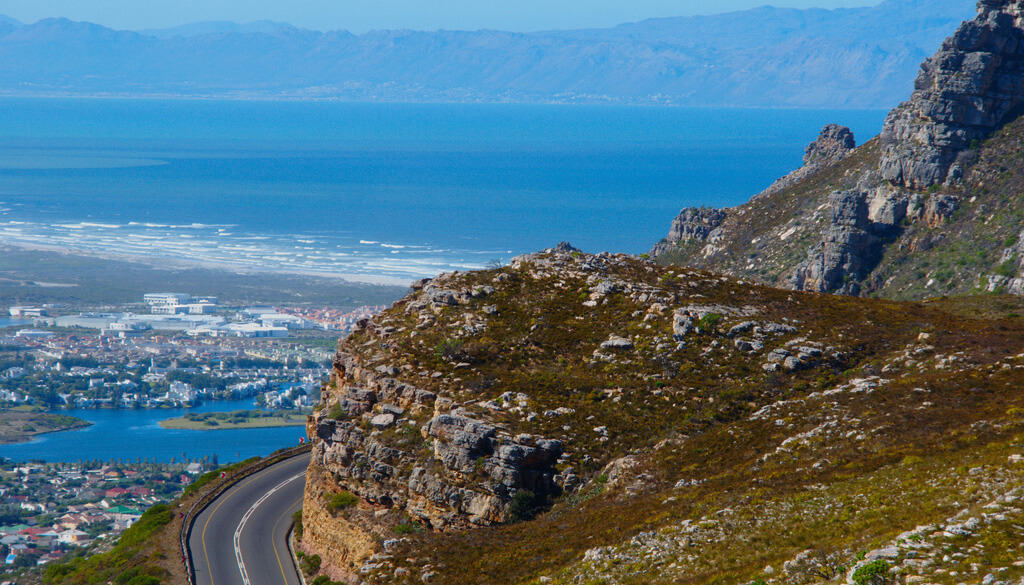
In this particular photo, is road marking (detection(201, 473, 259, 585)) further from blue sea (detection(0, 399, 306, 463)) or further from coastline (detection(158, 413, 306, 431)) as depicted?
coastline (detection(158, 413, 306, 431))

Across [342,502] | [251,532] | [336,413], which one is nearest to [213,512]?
[251,532]

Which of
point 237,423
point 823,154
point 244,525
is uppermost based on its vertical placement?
point 823,154

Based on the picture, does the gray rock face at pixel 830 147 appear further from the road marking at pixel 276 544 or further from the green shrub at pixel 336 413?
the green shrub at pixel 336 413

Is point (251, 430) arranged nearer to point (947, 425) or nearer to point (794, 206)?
point (794, 206)

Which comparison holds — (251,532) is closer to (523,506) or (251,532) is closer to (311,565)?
(311,565)

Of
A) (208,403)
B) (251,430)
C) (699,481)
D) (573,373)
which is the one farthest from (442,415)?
(208,403)

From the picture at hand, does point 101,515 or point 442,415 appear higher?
point 442,415
